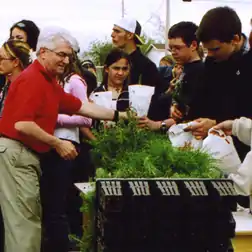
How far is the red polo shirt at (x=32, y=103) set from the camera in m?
3.98

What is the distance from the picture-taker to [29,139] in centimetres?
408

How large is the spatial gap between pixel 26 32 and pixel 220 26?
7.95ft

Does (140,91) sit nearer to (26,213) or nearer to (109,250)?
(26,213)

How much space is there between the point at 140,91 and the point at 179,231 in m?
1.41

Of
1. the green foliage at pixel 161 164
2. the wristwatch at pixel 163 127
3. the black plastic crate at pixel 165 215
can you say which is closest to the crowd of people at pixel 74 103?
the wristwatch at pixel 163 127

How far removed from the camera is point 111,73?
196 inches

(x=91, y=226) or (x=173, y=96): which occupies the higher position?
(x=173, y=96)

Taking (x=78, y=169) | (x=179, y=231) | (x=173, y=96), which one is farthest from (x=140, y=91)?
(x=78, y=169)

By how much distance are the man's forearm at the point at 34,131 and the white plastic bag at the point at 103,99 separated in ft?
2.10

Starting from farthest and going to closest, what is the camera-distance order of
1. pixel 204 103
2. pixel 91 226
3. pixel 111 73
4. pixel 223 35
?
pixel 111 73, pixel 204 103, pixel 223 35, pixel 91 226

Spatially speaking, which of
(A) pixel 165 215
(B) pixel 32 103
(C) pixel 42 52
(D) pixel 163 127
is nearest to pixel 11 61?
(C) pixel 42 52

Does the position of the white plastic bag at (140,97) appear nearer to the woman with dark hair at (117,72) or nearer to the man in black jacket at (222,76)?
the man in black jacket at (222,76)

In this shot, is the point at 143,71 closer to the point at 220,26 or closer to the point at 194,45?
the point at 194,45

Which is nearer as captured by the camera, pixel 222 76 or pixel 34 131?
pixel 222 76
